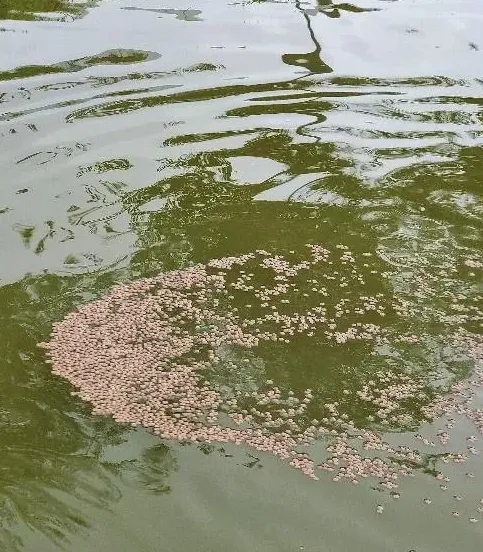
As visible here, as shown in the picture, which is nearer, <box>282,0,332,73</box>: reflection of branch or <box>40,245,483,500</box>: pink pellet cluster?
<box>40,245,483,500</box>: pink pellet cluster

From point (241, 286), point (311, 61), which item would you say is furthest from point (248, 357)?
point (311, 61)

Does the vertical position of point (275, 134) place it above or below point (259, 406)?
above

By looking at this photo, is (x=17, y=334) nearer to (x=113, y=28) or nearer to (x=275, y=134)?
(x=275, y=134)

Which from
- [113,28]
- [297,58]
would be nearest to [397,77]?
[297,58]

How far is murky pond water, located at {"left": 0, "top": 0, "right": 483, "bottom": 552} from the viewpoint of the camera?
9.34ft

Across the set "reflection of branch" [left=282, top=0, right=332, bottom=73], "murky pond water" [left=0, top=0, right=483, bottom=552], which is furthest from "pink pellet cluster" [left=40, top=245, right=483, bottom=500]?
"reflection of branch" [left=282, top=0, right=332, bottom=73]

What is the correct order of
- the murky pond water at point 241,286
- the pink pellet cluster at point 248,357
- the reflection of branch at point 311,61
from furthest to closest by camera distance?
the reflection of branch at point 311,61, the pink pellet cluster at point 248,357, the murky pond water at point 241,286

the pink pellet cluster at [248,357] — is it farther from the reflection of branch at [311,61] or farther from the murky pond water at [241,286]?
the reflection of branch at [311,61]

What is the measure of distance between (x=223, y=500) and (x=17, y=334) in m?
1.32

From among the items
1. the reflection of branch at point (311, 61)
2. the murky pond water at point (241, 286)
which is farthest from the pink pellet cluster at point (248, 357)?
the reflection of branch at point (311, 61)

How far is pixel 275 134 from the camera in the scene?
577 cm

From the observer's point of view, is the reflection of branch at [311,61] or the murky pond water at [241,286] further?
the reflection of branch at [311,61]

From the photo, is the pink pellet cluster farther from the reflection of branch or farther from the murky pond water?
the reflection of branch

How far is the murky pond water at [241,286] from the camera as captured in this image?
2846 millimetres
